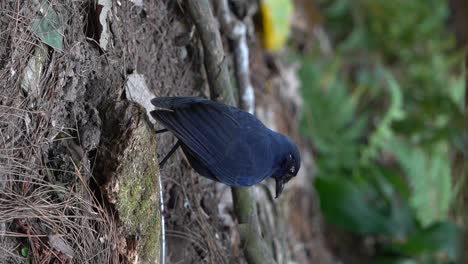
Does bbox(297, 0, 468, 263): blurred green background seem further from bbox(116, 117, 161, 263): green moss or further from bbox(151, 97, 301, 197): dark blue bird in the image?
bbox(116, 117, 161, 263): green moss

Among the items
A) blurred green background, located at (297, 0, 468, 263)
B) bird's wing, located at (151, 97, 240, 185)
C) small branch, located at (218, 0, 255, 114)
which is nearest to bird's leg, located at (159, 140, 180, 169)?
bird's wing, located at (151, 97, 240, 185)

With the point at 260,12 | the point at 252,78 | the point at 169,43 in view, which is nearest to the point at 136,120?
the point at 169,43

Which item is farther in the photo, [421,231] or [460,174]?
[460,174]

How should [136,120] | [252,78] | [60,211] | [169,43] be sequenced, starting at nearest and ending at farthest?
[60,211], [136,120], [169,43], [252,78]

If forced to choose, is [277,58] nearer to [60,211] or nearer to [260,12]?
[260,12]

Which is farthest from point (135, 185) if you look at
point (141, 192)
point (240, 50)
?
point (240, 50)

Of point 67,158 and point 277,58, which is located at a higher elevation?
point 277,58

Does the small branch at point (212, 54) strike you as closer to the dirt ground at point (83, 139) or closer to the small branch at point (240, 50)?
the dirt ground at point (83, 139)
